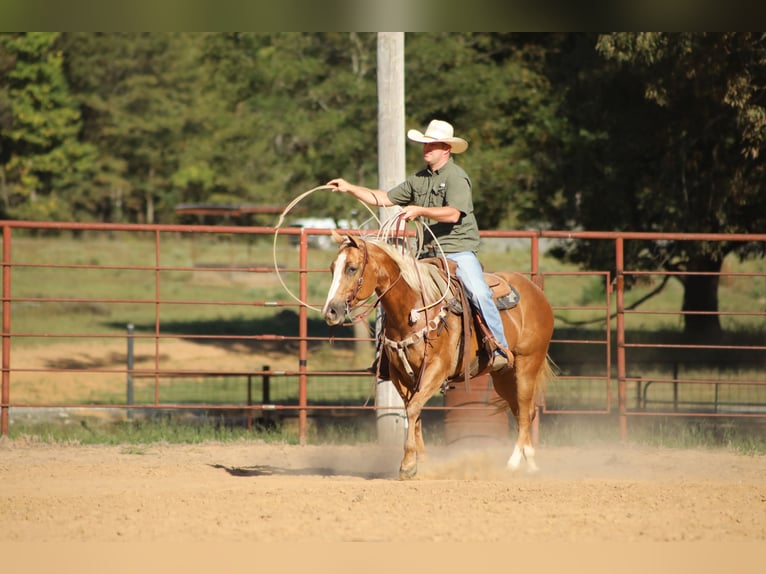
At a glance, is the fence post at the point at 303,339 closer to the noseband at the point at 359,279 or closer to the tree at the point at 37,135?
the noseband at the point at 359,279

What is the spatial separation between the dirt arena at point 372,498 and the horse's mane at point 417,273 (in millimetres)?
1427

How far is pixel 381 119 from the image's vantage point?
1062 centimetres

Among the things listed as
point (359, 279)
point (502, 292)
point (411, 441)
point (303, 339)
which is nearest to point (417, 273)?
point (359, 279)

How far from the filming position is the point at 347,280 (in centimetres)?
746

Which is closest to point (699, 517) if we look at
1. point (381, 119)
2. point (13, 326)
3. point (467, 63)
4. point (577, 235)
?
point (577, 235)

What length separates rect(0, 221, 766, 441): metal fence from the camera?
1059cm

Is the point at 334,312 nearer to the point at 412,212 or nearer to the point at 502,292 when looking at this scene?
the point at 412,212

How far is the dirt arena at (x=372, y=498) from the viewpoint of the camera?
6.31m

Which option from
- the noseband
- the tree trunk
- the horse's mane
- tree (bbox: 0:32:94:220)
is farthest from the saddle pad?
tree (bbox: 0:32:94:220)

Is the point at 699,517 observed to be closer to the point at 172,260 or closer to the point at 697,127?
the point at 697,127

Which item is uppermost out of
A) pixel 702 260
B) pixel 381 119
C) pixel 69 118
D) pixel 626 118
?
pixel 69 118

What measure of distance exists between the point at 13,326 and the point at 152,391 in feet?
28.3

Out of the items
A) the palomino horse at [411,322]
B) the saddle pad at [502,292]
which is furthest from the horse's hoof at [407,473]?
the saddle pad at [502,292]

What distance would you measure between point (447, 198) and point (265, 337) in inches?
117
